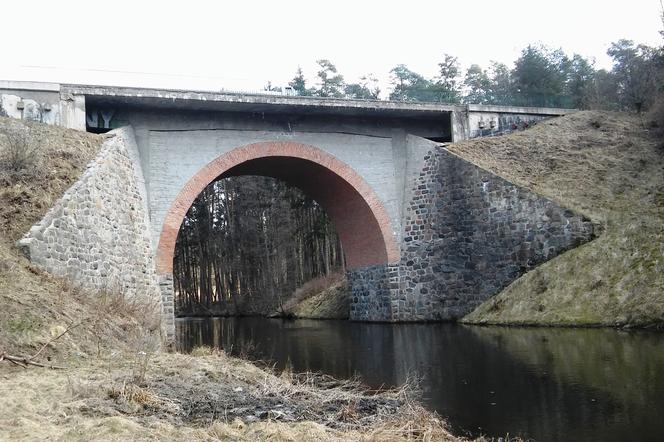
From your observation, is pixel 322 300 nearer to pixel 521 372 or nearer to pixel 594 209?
pixel 594 209

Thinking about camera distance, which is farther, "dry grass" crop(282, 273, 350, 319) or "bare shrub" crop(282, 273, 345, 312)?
"bare shrub" crop(282, 273, 345, 312)

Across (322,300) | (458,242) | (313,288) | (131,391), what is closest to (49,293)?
(131,391)

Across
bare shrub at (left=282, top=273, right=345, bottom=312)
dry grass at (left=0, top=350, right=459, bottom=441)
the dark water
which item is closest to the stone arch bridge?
the dark water

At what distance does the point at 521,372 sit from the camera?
31.4ft

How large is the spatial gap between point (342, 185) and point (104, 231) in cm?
905

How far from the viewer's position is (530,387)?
27.6 ft

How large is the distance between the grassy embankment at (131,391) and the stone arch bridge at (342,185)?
375 cm

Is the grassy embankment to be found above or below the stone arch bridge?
below

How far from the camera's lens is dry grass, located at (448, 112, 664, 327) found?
1455 centimetres

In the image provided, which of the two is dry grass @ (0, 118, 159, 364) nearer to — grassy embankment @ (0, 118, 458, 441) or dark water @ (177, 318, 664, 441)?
grassy embankment @ (0, 118, 458, 441)

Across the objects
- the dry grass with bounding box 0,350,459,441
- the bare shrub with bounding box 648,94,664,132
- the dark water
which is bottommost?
the dark water

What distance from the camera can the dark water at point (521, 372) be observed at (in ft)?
21.3

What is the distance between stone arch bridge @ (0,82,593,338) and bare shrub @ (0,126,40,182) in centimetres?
116

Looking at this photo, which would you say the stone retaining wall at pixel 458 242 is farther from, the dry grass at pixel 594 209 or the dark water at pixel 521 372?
the dark water at pixel 521 372
